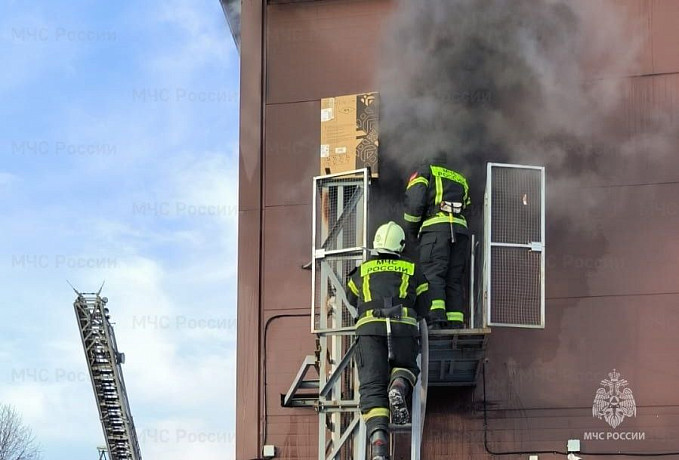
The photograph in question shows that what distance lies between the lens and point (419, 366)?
318 inches

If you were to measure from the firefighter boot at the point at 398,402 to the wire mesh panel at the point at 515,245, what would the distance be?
1122 millimetres

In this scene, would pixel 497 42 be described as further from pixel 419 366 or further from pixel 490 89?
pixel 419 366

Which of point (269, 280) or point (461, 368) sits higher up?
point (269, 280)

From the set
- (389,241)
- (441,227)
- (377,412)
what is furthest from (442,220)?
(377,412)

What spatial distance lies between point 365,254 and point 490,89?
2.30 metres

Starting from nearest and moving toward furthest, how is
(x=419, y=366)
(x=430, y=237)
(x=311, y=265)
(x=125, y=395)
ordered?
1. (x=419, y=366)
2. (x=430, y=237)
3. (x=311, y=265)
4. (x=125, y=395)

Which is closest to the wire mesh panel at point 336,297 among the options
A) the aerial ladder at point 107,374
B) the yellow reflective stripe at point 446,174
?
the yellow reflective stripe at point 446,174

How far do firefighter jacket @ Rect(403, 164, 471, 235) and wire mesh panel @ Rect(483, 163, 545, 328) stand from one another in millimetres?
243

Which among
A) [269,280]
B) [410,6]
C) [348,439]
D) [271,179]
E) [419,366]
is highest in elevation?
[410,6]

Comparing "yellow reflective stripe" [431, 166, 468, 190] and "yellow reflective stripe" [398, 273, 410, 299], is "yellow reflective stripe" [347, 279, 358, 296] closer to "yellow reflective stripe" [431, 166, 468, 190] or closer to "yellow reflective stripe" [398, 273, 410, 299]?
"yellow reflective stripe" [398, 273, 410, 299]

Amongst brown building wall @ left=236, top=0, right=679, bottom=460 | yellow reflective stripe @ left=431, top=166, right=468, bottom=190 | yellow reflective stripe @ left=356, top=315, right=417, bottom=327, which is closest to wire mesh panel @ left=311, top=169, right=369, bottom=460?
yellow reflective stripe @ left=356, top=315, right=417, bottom=327

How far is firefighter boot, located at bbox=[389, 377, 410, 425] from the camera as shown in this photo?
745cm

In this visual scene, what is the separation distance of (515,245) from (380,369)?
1744 millimetres

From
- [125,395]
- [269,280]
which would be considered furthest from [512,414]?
[125,395]
